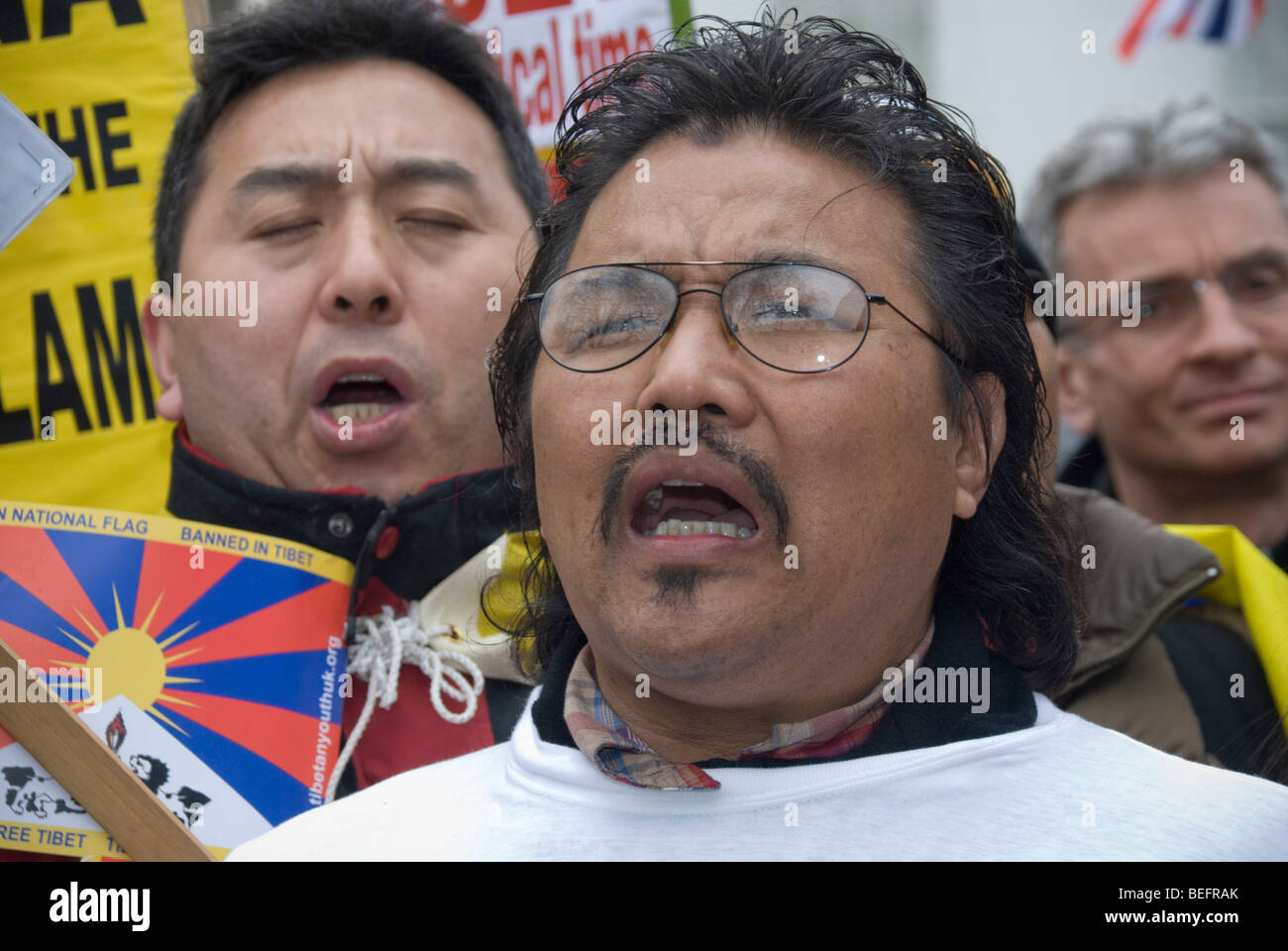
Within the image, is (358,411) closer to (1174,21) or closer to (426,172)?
(426,172)

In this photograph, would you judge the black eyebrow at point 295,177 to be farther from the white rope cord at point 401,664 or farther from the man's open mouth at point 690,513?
the man's open mouth at point 690,513

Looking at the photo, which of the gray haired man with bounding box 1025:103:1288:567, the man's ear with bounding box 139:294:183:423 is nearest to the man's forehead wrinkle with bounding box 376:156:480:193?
the man's ear with bounding box 139:294:183:423

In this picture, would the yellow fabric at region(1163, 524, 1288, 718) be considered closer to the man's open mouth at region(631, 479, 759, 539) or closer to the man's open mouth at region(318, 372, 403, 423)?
the man's open mouth at region(631, 479, 759, 539)

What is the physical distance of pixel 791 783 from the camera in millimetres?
1915

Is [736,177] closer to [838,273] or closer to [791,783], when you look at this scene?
[838,273]

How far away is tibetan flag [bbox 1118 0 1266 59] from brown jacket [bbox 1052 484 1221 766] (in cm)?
513

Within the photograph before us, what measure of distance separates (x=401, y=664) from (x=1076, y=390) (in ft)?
6.88

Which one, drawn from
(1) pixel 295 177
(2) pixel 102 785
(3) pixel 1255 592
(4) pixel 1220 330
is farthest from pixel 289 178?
(4) pixel 1220 330

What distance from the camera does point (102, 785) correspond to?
6.98ft

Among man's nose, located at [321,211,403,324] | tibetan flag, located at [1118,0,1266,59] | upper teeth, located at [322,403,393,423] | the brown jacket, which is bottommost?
the brown jacket

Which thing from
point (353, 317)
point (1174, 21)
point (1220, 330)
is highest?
point (1174, 21)

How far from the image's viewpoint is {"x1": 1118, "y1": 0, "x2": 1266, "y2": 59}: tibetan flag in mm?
7316

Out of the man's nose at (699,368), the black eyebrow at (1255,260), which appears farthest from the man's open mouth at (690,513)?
the black eyebrow at (1255,260)

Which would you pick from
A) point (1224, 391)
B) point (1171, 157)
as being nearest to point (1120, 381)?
point (1224, 391)
